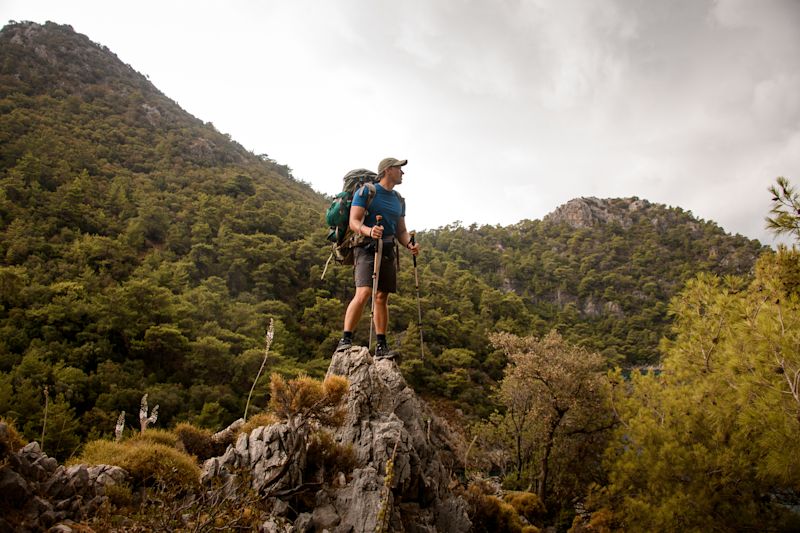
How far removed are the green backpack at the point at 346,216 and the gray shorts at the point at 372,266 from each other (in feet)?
0.60

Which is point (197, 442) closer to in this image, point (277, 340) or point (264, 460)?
point (264, 460)

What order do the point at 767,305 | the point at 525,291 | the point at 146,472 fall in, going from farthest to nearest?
1. the point at 525,291
2. the point at 767,305
3. the point at 146,472

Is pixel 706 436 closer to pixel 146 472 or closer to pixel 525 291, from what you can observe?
pixel 146 472

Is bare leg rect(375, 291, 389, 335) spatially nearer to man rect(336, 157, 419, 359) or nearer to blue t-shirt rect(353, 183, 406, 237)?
man rect(336, 157, 419, 359)

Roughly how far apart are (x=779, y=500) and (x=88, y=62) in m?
92.1

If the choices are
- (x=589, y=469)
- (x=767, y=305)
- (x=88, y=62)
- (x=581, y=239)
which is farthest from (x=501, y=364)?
(x=88, y=62)

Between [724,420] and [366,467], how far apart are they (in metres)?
7.20

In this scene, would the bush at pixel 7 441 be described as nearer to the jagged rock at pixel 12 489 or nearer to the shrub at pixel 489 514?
the jagged rock at pixel 12 489

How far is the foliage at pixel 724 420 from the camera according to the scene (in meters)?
5.34

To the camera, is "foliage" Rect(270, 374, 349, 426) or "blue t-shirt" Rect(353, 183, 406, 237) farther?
"blue t-shirt" Rect(353, 183, 406, 237)

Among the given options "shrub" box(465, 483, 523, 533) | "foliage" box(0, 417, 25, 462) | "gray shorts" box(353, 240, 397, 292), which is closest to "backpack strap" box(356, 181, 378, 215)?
"gray shorts" box(353, 240, 397, 292)

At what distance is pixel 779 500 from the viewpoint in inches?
307

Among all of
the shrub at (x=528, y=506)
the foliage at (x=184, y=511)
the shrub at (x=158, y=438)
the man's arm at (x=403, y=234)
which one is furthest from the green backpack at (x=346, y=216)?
the shrub at (x=528, y=506)

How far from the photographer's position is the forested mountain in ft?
58.1
